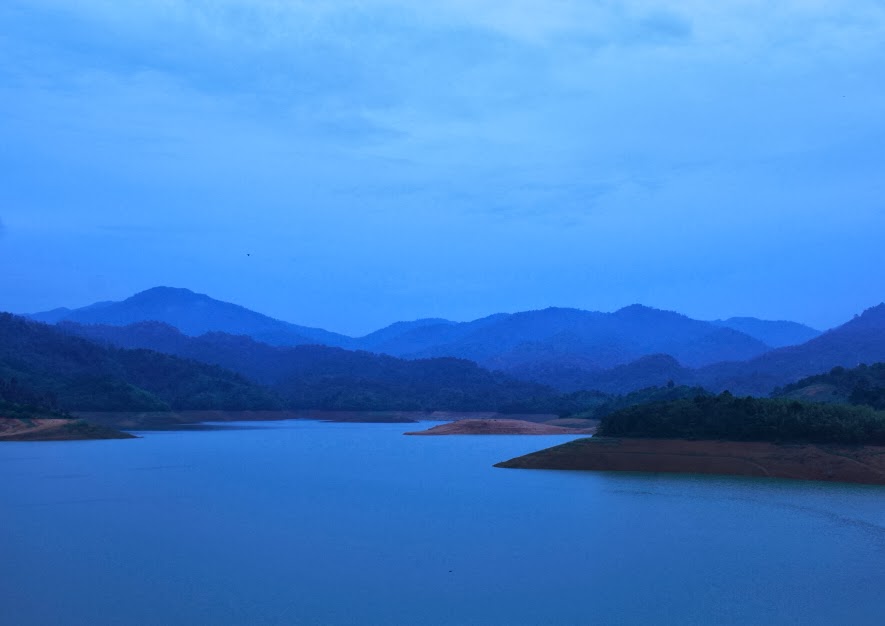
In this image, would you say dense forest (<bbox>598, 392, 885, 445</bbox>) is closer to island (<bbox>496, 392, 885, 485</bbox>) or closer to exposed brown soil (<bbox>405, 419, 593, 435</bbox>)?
island (<bbox>496, 392, 885, 485</bbox>)

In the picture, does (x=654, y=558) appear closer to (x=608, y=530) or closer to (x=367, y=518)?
(x=608, y=530)

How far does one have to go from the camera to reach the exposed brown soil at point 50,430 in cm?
8281

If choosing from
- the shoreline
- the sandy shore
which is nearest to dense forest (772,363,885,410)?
the shoreline

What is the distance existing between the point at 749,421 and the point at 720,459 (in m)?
3.41

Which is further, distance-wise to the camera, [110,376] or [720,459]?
[110,376]

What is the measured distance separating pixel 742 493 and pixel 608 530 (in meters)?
12.4

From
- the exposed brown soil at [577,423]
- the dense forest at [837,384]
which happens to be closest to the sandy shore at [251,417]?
the exposed brown soil at [577,423]

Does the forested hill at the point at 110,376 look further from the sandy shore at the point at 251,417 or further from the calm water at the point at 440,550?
the calm water at the point at 440,550

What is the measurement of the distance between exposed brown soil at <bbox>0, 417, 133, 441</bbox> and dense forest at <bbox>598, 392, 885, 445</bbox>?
55482mm

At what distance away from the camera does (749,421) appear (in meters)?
48.6

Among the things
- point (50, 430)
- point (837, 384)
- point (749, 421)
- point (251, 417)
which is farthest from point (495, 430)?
point (251, 417)

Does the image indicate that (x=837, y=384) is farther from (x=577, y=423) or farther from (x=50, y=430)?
(x=50, y=430)

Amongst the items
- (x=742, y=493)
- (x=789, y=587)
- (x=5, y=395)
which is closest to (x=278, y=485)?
(x=742, y=493)

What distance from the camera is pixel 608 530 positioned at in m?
28.2
